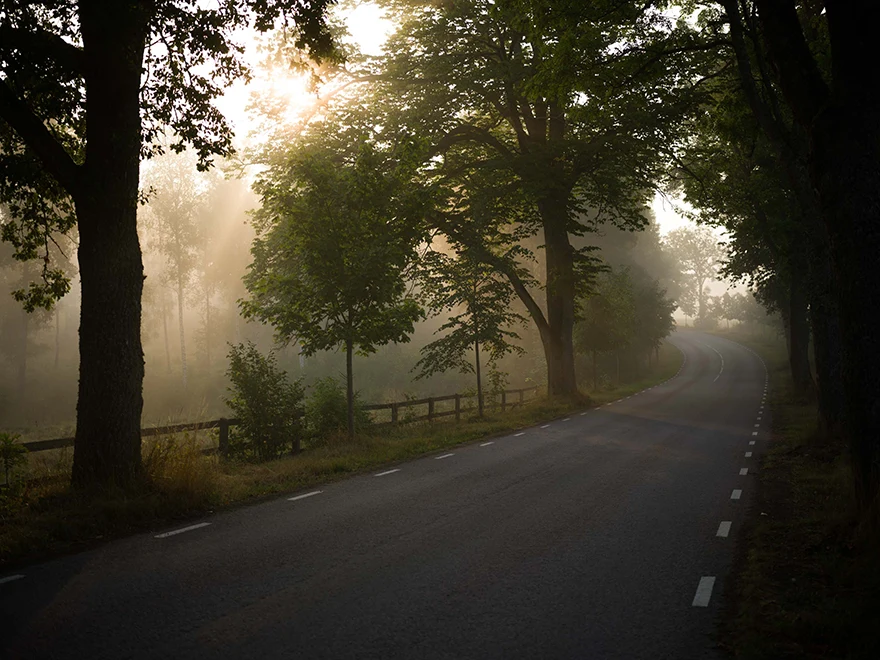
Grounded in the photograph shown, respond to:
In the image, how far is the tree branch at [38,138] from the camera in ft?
28.6

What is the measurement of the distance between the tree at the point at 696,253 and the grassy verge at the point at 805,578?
421 ft

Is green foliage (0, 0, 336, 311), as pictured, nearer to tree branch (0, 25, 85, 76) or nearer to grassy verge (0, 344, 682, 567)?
tree branch (0, 25, 85, 76)

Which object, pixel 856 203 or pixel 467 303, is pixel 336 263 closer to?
pixel 467 303

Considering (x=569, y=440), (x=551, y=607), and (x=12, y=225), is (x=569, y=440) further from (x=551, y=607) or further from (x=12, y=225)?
(x=12, y=225)

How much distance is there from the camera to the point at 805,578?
19.7ft

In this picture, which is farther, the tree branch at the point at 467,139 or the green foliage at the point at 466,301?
the tree branch at the point at 467,139

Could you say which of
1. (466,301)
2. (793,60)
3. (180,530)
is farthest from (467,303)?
(793,60)

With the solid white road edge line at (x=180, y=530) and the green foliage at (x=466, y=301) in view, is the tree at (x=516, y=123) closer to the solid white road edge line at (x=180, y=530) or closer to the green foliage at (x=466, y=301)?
the green foliage at (x=466, y=301)

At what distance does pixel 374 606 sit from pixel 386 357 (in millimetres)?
51713

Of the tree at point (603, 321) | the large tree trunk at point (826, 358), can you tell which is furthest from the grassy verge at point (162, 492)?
the tree at point (603, 321)

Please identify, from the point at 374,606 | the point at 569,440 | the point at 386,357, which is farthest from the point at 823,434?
the point at 386,357

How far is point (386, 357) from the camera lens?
5694cm

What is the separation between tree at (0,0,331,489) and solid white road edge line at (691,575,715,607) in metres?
7.33

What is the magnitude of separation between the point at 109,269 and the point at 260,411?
6434mm
